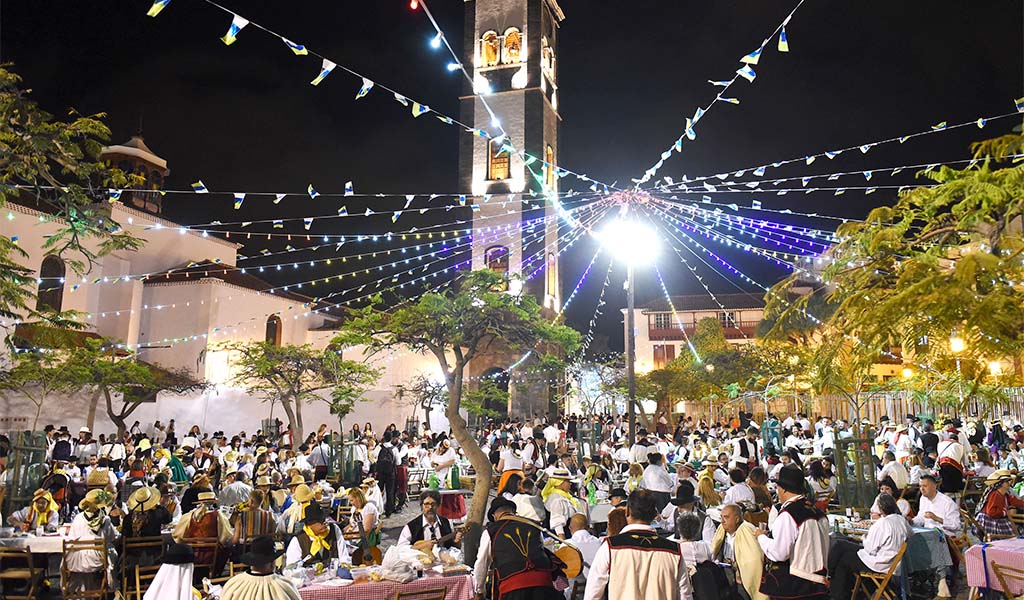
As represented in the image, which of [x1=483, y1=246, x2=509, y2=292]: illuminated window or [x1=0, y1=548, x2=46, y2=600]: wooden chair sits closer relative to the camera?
[x1=0, y1=548, x2=46, y2=600]: wooden chair

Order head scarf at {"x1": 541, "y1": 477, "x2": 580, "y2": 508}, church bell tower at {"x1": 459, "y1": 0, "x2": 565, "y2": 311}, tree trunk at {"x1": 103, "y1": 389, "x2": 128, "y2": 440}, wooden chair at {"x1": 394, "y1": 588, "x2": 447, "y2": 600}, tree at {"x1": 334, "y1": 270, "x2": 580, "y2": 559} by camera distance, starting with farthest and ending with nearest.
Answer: church bell tower at {"x1": 459, "y1": 0, "x2": 565, "y2": 311}
tree trunk at {"x1": 103, "y1": 389, "x2": 128, "y2": 440}
tree at {"x1": 334, "y1": 270, "x2": 580, "y2": 559}
head scarf at {"x1": 541, "y1": 477, "x2": 580, "y2": 508}
wooden chair at {"x1": 394, "y1": 588, "x2": 447, "y2": 600}

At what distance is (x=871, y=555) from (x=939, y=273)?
135 inches

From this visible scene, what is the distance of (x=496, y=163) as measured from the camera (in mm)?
39594

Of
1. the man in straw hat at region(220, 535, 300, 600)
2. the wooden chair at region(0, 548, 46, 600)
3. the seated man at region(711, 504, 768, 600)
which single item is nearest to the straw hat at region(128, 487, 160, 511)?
the wooden chair at region(0, 548, 46, 600)

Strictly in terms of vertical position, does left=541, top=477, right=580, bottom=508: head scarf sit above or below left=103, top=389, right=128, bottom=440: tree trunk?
below

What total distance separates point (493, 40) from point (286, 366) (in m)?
21.1

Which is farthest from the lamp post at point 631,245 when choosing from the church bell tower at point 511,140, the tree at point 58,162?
the church bell tower at point 511,140

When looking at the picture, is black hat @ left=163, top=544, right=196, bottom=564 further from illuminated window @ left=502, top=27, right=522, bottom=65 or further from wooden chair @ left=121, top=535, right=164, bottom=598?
illuminated window @ left=502, top=27, right=522, bottom=65

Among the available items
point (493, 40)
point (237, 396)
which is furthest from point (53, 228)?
point (493, 40)

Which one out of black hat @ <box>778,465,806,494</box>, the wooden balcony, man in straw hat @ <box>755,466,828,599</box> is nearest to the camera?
man in straw hat @ <box>755,466,828,599</box>

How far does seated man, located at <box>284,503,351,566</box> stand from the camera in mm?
7586

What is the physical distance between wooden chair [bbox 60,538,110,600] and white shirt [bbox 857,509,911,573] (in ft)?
25.4

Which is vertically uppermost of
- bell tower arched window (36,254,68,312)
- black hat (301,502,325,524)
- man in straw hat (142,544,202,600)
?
bell tower arched window (36,254,68,312)

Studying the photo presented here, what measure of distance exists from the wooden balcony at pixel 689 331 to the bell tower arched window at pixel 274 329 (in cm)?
2615
